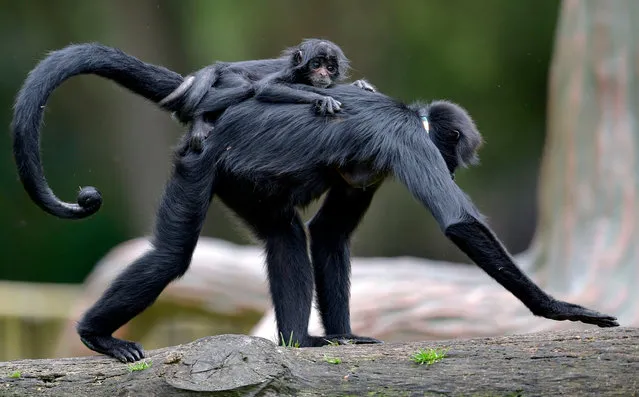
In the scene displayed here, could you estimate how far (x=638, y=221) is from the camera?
11516mm

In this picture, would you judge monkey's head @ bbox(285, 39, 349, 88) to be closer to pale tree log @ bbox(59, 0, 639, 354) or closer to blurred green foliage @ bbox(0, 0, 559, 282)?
pale tree log @ bbox(59, 0, 639, 354)

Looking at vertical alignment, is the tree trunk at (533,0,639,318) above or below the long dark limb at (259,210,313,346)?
above

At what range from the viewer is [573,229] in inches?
479

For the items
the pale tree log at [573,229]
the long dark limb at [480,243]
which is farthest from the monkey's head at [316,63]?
the pale tree log at [573,229]

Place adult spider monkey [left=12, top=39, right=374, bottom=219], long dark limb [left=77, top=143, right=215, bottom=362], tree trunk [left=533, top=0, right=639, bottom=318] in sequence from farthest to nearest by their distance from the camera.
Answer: tree trunk [left=533, top=0, right=639, bottom=318]
adult spider monkey [left=12, top=39, right=374, bottom=219]
long dark limb [left=77, top=143, right=215, bottom=362]

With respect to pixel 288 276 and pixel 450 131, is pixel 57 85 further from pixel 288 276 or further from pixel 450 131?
pixel 450 131

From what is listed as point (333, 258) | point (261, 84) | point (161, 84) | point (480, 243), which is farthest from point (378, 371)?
point (161, 84)

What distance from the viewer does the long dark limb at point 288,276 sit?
6672 mm

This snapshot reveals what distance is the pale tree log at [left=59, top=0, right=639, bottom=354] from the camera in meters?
11.1

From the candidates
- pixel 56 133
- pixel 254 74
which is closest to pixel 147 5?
pixel 56 133

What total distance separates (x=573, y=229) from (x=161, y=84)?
7.05 metres

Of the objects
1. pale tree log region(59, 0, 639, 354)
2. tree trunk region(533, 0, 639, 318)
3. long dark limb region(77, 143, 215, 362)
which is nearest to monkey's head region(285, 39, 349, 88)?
long dark limb region(77, 143, 215, 362)

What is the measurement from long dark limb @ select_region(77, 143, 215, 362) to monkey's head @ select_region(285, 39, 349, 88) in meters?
0.94

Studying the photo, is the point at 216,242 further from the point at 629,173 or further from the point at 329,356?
the point at 329,356
